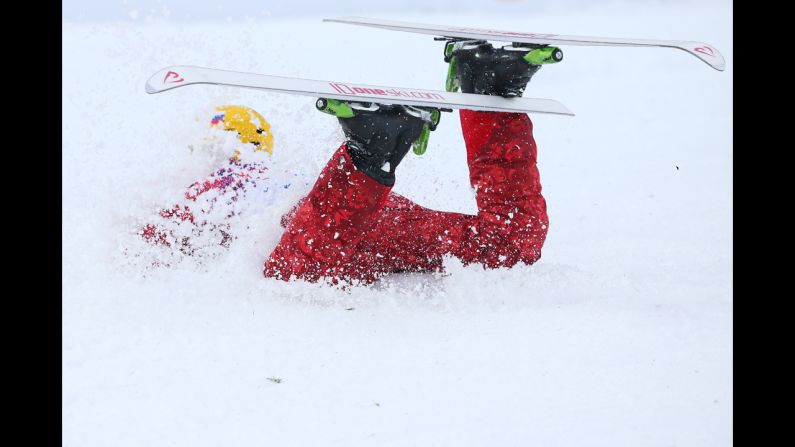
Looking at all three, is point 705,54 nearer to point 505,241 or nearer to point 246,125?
point 505,241

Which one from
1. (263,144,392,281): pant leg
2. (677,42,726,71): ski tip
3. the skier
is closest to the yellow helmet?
the skier

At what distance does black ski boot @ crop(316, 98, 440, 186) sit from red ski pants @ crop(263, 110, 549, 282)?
0.33ft

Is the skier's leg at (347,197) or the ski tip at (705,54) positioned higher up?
the ski tip at (705,54)

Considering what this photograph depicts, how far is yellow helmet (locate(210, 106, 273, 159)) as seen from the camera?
69.0 inches

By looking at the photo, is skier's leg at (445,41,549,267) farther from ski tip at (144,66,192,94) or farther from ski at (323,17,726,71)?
ski tip at (144,66,192,94)

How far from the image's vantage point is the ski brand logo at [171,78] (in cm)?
115

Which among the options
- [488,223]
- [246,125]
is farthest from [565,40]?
[246,125]

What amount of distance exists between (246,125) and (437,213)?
1.43 ft

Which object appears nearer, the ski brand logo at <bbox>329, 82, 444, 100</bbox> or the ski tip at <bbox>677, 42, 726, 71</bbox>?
the ski brand logo at <bbox>329, 82, 444, 100</bbox>

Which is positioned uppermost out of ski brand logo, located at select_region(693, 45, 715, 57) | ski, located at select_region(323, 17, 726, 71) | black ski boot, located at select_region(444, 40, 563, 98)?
ski, located at select_region(323, 17, 726, 71)

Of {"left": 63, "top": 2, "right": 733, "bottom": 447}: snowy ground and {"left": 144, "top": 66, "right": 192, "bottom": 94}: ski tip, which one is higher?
{"left": 144, "top": 66, "right": 192, "bottom": 94}: ski tip

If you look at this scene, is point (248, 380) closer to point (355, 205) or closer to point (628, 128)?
point (355, 205)

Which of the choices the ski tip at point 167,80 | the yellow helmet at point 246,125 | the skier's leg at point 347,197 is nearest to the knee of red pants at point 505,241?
the skier's leg at point 347,197

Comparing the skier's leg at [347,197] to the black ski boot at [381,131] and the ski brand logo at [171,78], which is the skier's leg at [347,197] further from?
the ski brand logo at [171,78]
